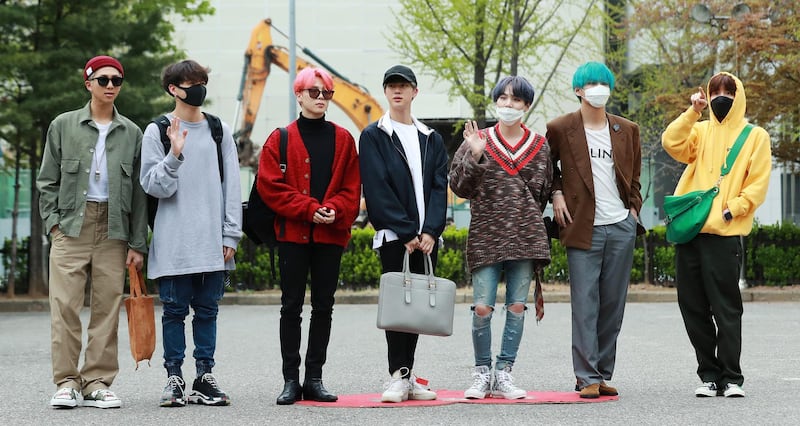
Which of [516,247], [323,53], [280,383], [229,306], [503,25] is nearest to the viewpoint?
[516,247]

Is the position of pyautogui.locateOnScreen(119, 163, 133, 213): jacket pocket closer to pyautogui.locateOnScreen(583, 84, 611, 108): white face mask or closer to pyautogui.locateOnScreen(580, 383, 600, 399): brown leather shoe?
pyautogui.locateOnScreen(583, 84, 611, 108): white face mask

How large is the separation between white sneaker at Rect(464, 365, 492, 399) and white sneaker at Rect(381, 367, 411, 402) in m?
0.37

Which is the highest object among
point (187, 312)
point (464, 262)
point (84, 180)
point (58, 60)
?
point (58, 60)

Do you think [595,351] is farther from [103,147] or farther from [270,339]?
[270,339]

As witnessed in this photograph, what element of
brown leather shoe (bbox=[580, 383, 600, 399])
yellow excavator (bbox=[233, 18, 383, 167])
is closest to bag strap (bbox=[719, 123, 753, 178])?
brown leather shoe (bbox=[580, 383, 600, 399])

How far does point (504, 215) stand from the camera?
21.5 ft

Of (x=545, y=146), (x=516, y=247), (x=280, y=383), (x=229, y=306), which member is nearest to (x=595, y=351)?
(x=516, y=247)

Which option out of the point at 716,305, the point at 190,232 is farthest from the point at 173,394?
the point at 716,305

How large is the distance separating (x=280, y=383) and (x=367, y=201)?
6.13 ft

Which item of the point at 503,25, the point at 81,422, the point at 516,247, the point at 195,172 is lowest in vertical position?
the point at 81,422

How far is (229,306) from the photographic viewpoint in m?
17.2

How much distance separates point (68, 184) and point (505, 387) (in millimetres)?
2872

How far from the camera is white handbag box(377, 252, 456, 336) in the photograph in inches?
251

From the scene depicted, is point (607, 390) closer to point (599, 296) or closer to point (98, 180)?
point (599, 296)
